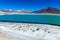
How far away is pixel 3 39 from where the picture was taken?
34.9ft

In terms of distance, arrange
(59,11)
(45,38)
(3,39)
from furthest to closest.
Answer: (59,11) < (45,38) < (3,39)

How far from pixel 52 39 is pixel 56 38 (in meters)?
0.39

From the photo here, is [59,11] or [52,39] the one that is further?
[59,11]

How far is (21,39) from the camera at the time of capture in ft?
36.1

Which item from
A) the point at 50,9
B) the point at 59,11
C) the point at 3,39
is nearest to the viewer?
the point at 3,39

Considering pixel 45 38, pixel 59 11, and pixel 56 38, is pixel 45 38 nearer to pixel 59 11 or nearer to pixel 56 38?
pixel 56 38

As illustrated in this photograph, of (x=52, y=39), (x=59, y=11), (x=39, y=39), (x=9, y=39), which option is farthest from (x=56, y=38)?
(x=59, y=11)

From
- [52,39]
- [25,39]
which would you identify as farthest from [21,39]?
[52,39]

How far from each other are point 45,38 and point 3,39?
299 cm

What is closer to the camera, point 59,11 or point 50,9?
point 59,11

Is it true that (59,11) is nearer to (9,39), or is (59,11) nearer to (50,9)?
(50,9)

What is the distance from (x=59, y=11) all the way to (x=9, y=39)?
11763 centimetres

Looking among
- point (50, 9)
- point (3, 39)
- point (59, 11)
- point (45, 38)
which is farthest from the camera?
→ point (50, 9)

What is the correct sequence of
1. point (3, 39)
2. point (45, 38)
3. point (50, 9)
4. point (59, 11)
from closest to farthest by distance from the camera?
1. point (3, 39)
2. point (45, 38)
3. point (59, 11)
4. point (50, 9)
